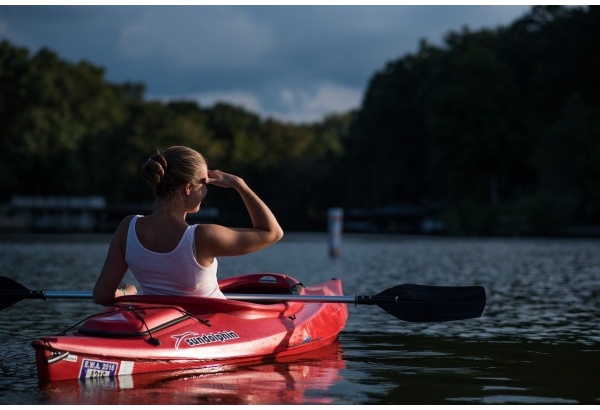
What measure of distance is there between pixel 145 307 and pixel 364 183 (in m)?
80.4

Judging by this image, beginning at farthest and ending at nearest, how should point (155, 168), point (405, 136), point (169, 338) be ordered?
point (405, 136) < point (169, 338) < point (155, 168)

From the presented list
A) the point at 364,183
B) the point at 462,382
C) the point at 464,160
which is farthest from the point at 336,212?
the point at 364,183

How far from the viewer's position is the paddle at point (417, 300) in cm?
938

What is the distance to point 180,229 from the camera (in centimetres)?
784

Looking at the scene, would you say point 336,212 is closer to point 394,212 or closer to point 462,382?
point 462,382

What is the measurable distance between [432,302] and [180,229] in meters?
2.66

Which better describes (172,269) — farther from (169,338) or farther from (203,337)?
(203,337)

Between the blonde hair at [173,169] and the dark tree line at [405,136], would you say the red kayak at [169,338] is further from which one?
the dark tree line at [405,136]

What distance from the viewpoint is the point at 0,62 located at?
101 metres

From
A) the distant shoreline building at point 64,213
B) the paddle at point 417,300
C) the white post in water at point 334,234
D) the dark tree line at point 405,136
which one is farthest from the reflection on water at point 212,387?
the distant shoreline building at point 64,213

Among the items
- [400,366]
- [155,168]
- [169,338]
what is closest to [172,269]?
[169,338]

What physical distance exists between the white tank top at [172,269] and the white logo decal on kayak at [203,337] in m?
0.32

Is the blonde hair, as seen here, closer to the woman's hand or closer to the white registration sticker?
the woman's hand

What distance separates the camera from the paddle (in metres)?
9.38
